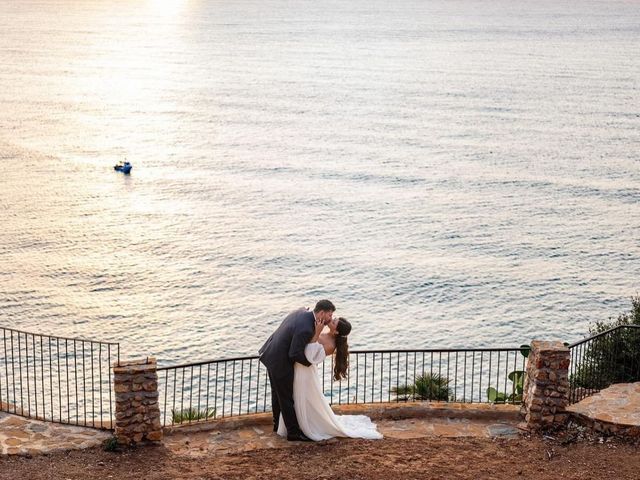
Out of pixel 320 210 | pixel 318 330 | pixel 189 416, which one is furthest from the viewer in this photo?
pixel 320 210

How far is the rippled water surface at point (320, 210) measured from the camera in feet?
195

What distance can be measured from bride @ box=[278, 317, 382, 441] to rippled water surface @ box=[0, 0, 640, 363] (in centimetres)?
4015

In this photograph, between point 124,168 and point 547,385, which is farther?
point 124,168

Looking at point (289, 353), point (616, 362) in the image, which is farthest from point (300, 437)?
point (616, 362)

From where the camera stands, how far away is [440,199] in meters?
83.4

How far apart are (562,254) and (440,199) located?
16.6m

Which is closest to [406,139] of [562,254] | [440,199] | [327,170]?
[327,170]

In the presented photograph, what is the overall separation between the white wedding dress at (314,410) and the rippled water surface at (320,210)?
40095mm

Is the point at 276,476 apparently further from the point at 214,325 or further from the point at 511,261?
the point at 511,261

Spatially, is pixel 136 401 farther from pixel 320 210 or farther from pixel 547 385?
pixel 320 210

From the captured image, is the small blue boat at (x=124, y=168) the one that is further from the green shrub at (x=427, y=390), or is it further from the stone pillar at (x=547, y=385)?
the stone pillar at (x=547, y=385)

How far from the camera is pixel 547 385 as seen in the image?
1541 cm

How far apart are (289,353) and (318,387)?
78cm

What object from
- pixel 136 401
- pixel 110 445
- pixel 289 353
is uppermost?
pixel 289 353
